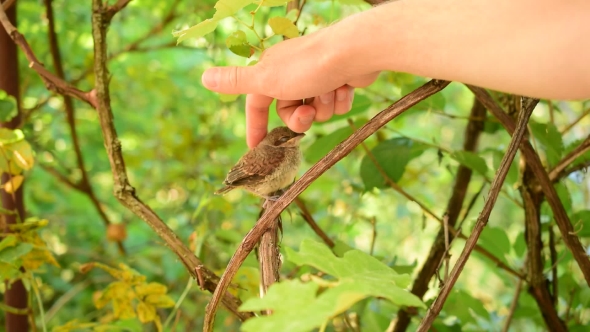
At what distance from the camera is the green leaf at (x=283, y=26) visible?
877 mm

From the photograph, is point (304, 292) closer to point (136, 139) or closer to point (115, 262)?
point (115, 262)

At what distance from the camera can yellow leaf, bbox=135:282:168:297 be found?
1226 millimetres

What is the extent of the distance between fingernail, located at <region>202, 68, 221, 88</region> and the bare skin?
0.09 metres

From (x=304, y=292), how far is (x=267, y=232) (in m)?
0.36

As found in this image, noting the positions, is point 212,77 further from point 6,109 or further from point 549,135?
point 549,135

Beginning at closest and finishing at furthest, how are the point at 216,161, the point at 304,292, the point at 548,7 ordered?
the point at 304,292, the point at 548,7, the point at 216,161

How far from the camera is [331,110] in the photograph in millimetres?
1096

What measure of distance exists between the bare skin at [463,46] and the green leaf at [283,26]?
2cm

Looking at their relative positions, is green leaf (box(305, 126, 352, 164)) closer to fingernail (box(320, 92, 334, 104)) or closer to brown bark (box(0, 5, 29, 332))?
fingernail (box(320, 92, 334, 104))

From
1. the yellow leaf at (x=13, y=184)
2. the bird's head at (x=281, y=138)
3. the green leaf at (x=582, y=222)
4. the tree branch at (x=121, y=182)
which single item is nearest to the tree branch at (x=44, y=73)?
the tree branch at (x=121, y=182)

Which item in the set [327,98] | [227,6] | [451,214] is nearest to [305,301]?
[227,6]

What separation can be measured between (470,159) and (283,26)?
537 mm

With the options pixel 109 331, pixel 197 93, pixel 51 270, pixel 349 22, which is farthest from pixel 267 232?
pixel 197 93

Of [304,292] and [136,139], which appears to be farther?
[136,139]
